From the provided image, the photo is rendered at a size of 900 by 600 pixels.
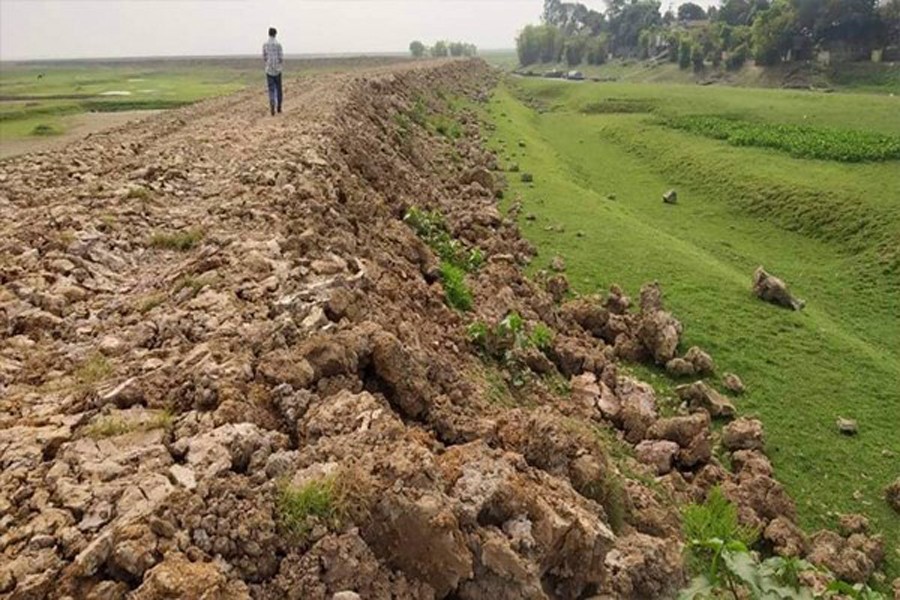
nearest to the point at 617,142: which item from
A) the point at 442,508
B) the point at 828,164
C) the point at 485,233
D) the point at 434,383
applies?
the point at 828,164

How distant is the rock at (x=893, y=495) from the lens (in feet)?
31.6

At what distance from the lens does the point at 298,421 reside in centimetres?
550

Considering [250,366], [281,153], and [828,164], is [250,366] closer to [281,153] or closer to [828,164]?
[281,153]

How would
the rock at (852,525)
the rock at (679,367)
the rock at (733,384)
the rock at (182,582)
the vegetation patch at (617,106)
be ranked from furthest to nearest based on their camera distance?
the vegetation patch at (617,106) < the rock at (679,367) < the rock at (733,384) < the rock at (852,525) < the rock at (182,582)

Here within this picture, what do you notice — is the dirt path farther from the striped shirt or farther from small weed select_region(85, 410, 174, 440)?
small weed select_region(85, 410, 174, 440)

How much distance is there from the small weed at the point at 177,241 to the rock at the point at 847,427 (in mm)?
10232

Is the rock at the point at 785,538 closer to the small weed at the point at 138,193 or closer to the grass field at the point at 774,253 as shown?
the grass field at the point at 774,253

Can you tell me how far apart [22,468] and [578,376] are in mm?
7761

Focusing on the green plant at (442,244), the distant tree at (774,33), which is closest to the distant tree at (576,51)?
the distant tree at (774,33)

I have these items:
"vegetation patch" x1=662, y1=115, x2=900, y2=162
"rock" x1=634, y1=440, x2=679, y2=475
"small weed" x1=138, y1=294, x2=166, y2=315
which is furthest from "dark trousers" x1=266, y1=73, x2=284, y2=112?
"vegetation patch" x1=662, y1=115, x2=900, y2=162

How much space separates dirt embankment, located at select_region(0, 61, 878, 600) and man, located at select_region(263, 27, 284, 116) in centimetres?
904

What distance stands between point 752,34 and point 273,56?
2923 inches

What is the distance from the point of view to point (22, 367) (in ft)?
20.7

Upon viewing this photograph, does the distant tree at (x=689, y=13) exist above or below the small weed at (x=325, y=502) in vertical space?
above
